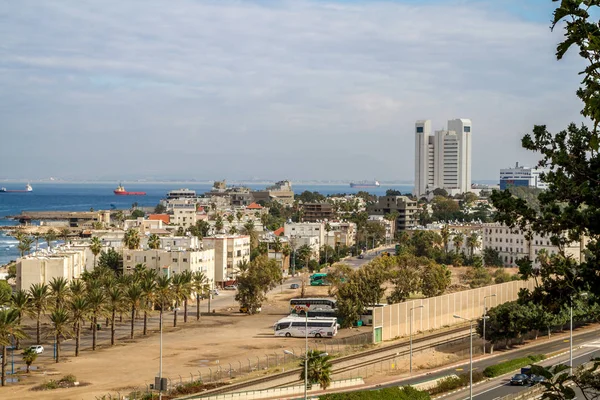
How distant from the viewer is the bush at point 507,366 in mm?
60381

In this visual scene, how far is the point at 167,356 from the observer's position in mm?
67625

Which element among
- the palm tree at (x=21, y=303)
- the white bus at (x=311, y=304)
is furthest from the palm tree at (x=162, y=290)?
the white bus at (x=311, y=304)

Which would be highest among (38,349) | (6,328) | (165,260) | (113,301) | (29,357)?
(165,260)

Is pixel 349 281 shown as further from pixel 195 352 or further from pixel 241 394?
pixel 241 394

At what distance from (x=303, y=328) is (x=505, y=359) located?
62.0 ft

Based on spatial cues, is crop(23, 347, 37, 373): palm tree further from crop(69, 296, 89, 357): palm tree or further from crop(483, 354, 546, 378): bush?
crop(483, 354, 546, 378): bush

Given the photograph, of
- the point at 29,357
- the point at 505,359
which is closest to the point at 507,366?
the point at 505,359

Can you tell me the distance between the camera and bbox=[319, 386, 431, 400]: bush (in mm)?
44094

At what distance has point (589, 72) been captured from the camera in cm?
1502


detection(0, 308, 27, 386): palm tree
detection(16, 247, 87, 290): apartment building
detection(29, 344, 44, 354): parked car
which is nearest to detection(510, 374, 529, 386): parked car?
detection(0, 308, 27, 386): palm tree

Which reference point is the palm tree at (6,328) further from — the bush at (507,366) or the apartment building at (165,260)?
the apartment building at (165,260)

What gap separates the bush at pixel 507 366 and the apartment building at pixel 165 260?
46629 millimetres

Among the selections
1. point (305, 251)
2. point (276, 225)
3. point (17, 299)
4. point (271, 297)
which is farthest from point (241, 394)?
point (276, 225)

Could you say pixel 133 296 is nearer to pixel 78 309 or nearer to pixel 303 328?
pixel 78 309
